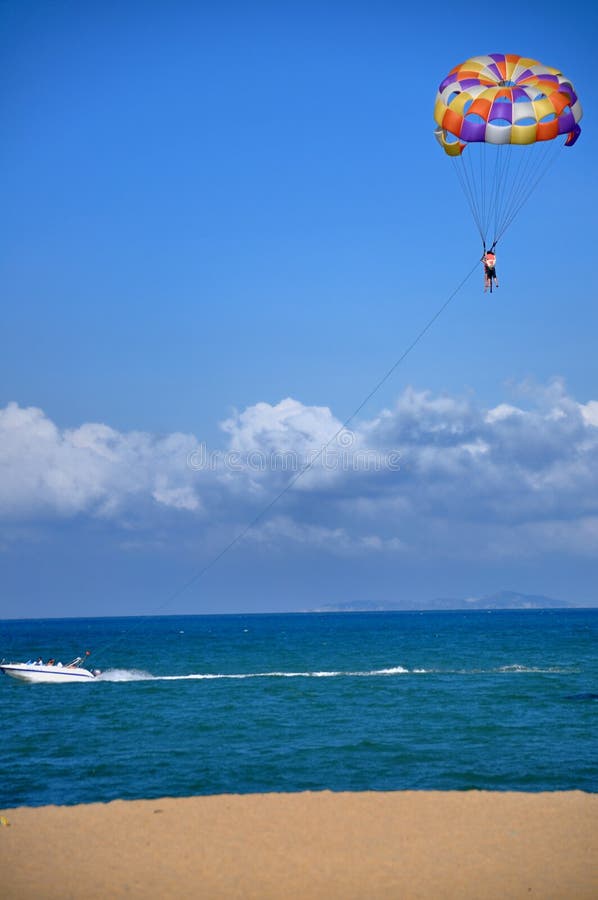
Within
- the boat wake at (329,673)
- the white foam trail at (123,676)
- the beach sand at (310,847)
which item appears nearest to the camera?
the beach sand at (310,847)

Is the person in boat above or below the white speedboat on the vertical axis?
above

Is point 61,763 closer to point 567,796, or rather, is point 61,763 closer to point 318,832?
point 318,832

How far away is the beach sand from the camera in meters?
13.9

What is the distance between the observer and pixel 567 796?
18.9m

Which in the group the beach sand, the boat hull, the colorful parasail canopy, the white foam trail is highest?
the colorful parasail canopy

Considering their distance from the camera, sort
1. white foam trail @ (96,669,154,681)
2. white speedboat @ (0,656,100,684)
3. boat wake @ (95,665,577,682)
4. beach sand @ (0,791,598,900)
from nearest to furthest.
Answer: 1. beach sand @ (0,791,598,900)
2. white speedboat @ (0,656,100,684)
3. boat wake @ (95,665,577,682)
4. white foam trail @ (96,669,154,681)

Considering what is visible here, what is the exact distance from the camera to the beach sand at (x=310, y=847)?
13867 mm

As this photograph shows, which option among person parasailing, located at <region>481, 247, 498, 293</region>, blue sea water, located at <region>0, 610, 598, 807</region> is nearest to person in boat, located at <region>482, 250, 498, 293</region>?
person parasailing, located at <region>481, 247, 498, 293</region>

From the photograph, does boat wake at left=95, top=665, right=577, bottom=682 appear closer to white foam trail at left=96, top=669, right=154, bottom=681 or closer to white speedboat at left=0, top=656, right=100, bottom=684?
white foam trail at left=96, top=669, right=154, bottom=681

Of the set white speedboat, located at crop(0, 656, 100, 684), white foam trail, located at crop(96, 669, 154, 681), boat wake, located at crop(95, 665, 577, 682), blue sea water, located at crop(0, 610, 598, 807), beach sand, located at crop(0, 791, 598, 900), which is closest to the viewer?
beach sand, located at crop(0, 791, 598, 900)

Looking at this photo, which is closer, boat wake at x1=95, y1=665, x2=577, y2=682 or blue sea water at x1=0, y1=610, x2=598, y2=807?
blue sea water at x1=0, y1=610, x2=598, y2=807

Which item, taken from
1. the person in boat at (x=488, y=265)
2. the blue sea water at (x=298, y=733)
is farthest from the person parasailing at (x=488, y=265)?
the blue sea water at (x=298, y=733)

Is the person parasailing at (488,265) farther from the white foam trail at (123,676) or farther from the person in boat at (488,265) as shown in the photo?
the white foam trail at (123,676)

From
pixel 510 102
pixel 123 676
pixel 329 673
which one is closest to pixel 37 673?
pixel 123 676
